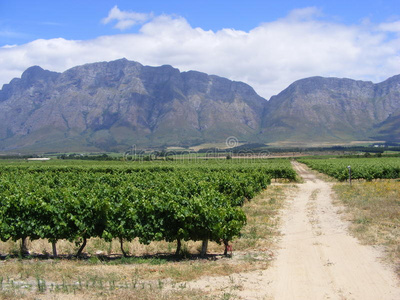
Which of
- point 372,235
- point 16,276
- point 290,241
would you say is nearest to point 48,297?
point 16,276

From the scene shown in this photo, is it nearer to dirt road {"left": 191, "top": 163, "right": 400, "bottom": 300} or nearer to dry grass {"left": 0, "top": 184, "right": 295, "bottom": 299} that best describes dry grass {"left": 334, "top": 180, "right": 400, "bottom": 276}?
dirt road {"left": 191, "top": 163, "right": 400, "bottom": 300}

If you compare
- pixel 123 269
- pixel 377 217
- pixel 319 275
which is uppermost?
pixel 123 269

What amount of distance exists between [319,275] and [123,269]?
5839mm

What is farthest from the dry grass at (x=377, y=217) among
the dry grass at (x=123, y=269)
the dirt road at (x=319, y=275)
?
the dry grass at (x=123, y=269)

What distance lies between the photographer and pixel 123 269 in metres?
11.5

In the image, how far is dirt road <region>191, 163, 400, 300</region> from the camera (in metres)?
9.59

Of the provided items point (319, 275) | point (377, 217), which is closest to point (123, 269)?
point (319, 275)

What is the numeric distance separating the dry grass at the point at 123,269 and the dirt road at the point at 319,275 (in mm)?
575

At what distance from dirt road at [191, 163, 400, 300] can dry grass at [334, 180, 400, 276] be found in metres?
0.63

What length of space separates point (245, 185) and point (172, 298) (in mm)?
18349

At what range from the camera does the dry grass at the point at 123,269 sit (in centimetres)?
926

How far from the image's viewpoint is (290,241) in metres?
15.4

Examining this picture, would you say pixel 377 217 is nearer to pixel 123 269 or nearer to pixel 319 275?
pixel 319 275

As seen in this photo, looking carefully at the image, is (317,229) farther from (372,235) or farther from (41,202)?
(41,202)
